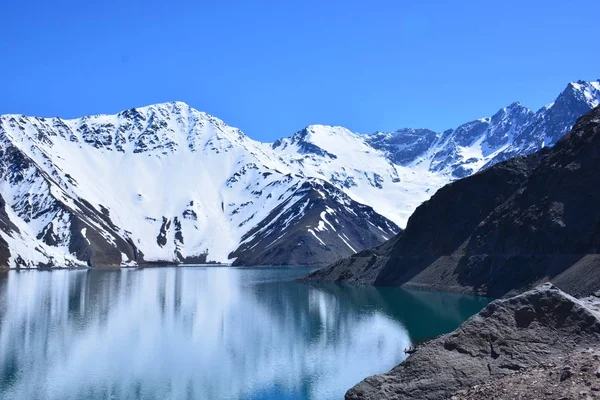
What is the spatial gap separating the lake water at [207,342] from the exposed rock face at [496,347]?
8758mm

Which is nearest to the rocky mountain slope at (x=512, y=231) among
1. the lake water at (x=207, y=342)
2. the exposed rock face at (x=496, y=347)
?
the lake water at (x=207, y=342)

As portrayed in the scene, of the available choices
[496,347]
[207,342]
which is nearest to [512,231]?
[207,342]

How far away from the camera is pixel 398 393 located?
90.5 ft

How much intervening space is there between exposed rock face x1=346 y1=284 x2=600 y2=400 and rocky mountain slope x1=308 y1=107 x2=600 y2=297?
154 ft

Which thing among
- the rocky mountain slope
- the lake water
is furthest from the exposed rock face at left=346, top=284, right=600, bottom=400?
the rocky mountain slope

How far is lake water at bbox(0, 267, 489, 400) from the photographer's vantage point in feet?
129

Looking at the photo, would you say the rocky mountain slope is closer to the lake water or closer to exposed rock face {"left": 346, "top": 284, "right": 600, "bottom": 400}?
the lake water

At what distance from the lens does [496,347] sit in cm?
2786

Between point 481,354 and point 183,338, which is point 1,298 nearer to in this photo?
point 183,338

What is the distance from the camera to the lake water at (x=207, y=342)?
39.3 meters

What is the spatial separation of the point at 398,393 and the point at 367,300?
74.2m

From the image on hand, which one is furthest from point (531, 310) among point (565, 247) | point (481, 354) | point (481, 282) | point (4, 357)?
point (481, 282)

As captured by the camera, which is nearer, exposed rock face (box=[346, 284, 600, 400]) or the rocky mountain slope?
exposed rock face (box=[346, 284, 600, 400])

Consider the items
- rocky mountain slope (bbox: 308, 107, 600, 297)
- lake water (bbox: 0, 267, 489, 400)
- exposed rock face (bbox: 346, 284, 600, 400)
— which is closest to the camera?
exposed rock face (bbox: 346, 284, 600, 400)
